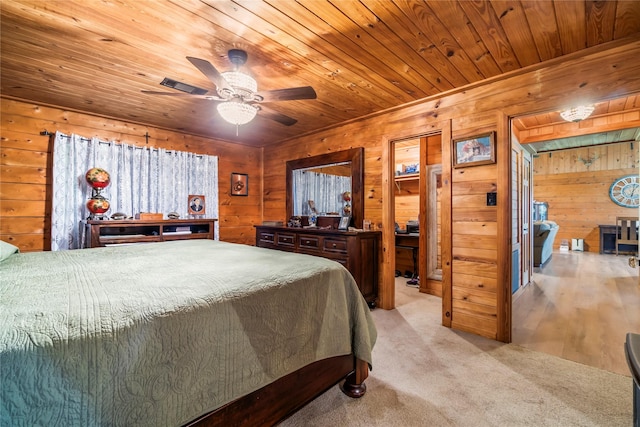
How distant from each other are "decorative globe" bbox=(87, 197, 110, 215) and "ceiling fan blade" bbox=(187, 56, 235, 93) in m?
2.40

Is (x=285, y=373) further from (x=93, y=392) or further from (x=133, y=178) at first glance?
(x=133, y=178)

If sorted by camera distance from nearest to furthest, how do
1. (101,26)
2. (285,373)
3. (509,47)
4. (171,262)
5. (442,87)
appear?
(285,373)
(171,262)
(101,26)
(509,47)
(442,87)

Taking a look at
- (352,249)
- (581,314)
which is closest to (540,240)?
(581,314)

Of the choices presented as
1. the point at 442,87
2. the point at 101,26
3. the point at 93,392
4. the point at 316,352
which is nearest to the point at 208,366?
the point at 93,392

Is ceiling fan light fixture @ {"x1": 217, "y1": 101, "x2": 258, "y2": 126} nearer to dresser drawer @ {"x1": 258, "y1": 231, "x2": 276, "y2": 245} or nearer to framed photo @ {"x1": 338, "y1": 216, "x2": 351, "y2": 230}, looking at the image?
framed photo @ {"x1": 338, "y1": 216, "x2": 351, "y2": 230}

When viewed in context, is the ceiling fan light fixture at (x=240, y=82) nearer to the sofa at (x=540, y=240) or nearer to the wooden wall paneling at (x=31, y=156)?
the wooden wall paneling at (x=31, y=156)

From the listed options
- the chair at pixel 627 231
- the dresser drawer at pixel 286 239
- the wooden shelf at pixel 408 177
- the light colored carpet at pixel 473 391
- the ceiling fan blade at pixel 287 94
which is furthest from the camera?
the chair at pixel 627 231

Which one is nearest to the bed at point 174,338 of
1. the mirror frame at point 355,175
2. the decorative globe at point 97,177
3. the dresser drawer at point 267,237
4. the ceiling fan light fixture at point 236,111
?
the ceiling fan light fixture at point 236,111

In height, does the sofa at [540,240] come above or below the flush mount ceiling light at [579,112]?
below

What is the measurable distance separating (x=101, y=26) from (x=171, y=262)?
65.4 inches

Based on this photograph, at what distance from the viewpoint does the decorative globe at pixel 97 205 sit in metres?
3.31

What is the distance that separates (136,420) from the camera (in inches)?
36.1

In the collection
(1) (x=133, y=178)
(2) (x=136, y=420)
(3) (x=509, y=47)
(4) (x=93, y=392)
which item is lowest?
(2) (x=136, y=420)

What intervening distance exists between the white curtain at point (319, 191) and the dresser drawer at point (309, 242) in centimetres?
56
